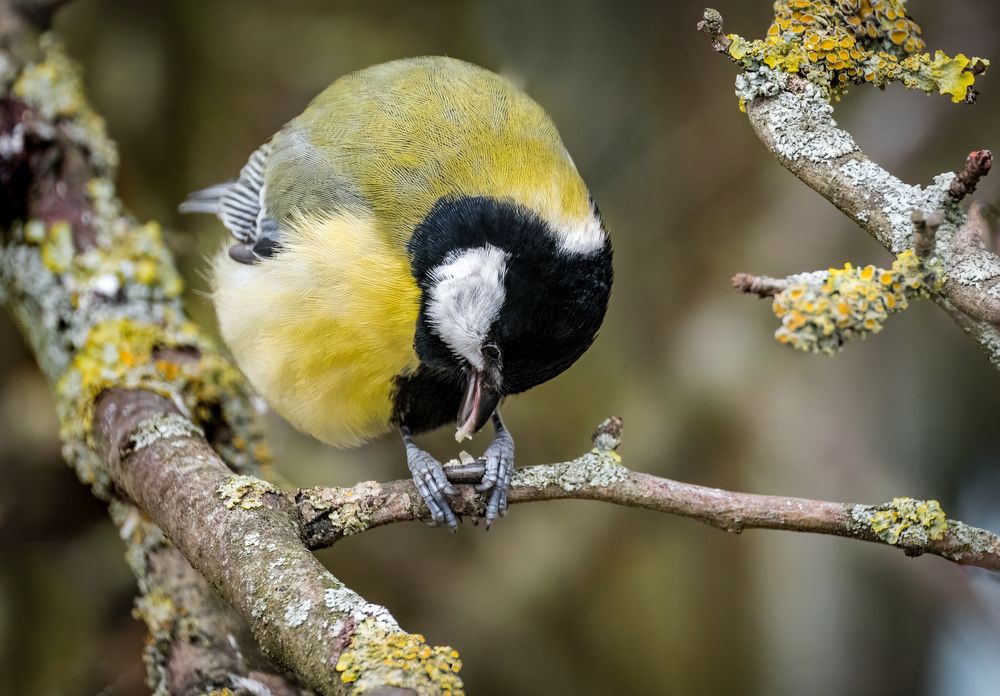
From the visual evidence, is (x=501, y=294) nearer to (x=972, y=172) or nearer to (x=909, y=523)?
(x=909, y=523)

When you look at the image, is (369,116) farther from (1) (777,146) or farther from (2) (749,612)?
(2) (749,612)

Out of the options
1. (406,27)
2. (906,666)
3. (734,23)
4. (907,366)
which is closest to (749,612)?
(906,666)

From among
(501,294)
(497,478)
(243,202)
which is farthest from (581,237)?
(243,202)

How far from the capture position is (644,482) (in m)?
1.34

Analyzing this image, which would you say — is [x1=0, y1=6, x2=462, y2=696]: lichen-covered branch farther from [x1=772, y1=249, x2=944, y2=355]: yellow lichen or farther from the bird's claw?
[x1=772, y1=249, x2=944, y2=355]: yellow lichen

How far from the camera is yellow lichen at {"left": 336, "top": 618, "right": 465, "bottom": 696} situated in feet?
3.16

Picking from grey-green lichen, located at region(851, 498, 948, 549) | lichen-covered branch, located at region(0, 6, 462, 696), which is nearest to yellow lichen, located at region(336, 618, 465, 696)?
lichen-covered branch, located at region(0, 6, 462, 696)

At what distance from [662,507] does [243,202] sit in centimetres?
134

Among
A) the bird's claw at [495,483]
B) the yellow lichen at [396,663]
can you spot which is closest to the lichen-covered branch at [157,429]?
the yellow lichen at [396,663]

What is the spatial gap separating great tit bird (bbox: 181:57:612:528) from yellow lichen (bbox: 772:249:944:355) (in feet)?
2.29

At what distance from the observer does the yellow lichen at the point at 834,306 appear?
0.87 metres

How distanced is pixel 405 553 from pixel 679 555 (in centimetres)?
68

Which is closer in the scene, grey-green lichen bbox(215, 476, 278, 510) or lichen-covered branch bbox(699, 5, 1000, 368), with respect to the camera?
lichen-covered branch bbox(699, 5, 1000, 368)

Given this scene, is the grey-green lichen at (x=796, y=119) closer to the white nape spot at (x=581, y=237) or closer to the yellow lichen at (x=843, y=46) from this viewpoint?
the yellow lichen at (x=843, y=46)
